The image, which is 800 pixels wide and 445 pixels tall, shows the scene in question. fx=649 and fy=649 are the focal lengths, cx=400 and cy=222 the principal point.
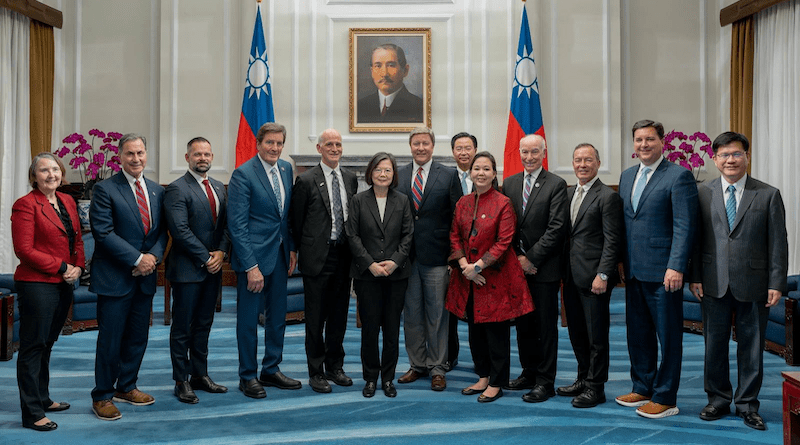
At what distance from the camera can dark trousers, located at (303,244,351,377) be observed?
3912 millimetres

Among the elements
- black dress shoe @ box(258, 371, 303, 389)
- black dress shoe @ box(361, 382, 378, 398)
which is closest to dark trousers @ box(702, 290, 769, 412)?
black dress shoe @ box(361, 382, 378, 398)

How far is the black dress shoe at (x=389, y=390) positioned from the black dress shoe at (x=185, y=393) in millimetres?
1072

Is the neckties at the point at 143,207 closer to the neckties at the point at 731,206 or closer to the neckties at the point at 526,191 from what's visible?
the neckties at the point at 526,191

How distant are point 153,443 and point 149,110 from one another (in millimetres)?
5978

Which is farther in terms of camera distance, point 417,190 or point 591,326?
point 417,190

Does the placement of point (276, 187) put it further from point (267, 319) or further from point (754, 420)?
point (754, 420)

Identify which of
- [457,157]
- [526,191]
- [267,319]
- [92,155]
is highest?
[92,155]

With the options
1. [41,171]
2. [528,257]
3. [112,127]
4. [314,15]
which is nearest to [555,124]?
[314,15]

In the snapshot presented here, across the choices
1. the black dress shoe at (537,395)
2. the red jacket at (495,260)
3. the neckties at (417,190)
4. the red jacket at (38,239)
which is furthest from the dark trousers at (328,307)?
the red jacket at (38,239)

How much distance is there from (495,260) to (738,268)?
1.21 meters

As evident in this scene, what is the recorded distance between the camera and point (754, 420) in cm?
322

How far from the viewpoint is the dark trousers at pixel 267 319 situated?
383cm

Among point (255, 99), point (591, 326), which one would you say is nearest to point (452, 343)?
point (591, 326)

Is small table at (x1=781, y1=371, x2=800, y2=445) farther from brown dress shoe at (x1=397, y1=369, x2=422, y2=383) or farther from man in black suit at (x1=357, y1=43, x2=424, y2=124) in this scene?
man in black suit at (x1=357, y1=43, x2=424, y2=124)
